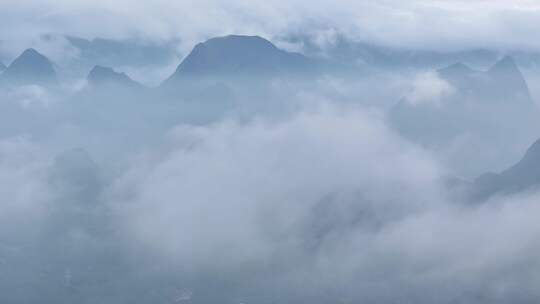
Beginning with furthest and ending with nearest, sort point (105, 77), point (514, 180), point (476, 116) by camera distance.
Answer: point (105, 77) → point (476, 116) → point (514, 180)

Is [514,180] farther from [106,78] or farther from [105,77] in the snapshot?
[105,77]

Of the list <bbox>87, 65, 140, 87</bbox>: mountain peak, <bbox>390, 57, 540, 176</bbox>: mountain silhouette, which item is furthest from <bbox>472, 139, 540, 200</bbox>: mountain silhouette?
<bbox>87, 65, 140, 87</bbox>: mountain peak

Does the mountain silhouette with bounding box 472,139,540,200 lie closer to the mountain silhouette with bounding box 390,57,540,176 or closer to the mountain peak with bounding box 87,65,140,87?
the mountain silhouette with bounding box 390,57,540,176

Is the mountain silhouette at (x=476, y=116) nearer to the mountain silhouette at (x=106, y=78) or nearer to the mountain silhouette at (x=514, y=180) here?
the mountain silhouette at (x=514, y=180)

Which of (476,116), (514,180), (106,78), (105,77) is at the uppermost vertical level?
(105,77)

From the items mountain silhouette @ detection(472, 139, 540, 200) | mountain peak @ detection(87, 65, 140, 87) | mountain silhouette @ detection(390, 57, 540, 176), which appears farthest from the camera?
mountain peak @ detection(87, 65, 140, 87)

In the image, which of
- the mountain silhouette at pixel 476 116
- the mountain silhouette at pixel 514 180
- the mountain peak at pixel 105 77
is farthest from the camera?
the mountain peak at pixel 105 77

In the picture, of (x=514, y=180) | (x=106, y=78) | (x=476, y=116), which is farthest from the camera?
(x=106, y=78)

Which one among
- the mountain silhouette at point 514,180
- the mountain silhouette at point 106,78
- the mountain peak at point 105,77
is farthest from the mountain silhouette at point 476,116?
the mountain peak at point 105,77

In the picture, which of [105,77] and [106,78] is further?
[105,77]

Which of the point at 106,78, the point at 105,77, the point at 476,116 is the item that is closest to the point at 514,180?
the point at 476,116

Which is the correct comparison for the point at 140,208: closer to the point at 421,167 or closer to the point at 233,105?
the point at 421,167

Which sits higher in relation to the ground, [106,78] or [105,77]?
[105,77]
